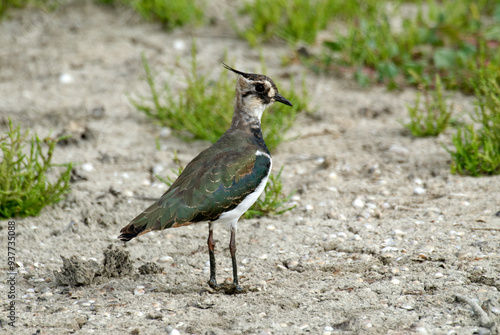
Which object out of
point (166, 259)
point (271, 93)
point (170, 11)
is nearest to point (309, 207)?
point (271, 93)

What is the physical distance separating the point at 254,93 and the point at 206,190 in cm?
98

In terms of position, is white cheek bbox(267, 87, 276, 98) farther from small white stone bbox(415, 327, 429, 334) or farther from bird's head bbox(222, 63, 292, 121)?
small white stone bbox(415, 327, 429, 334)

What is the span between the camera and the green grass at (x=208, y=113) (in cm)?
636

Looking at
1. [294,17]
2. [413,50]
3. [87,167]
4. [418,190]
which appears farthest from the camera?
[294,17]

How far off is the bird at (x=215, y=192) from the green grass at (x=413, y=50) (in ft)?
11.4

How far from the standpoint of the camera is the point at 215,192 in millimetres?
4152

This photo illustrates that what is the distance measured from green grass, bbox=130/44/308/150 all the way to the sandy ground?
199 millimetres

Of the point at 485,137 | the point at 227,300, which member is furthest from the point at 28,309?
the point at 485,137

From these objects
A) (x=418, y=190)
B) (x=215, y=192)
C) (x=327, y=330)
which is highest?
(x=215, y=192)

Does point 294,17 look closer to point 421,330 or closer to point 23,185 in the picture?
point 23,185

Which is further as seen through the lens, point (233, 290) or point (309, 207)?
point (309, 207)

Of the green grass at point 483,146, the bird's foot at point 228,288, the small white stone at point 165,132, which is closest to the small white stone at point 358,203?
the green grass at point 483,146

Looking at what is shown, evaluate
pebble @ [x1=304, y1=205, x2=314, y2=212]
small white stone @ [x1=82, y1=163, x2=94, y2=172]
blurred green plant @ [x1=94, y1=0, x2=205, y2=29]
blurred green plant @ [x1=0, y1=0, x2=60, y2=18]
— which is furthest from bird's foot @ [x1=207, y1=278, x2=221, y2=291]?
blurred green plant @ [x1=0, y1=0, x2=60, y2=18]

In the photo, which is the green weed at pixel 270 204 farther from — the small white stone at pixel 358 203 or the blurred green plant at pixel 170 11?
the blurred green plant at pixel 170 11
